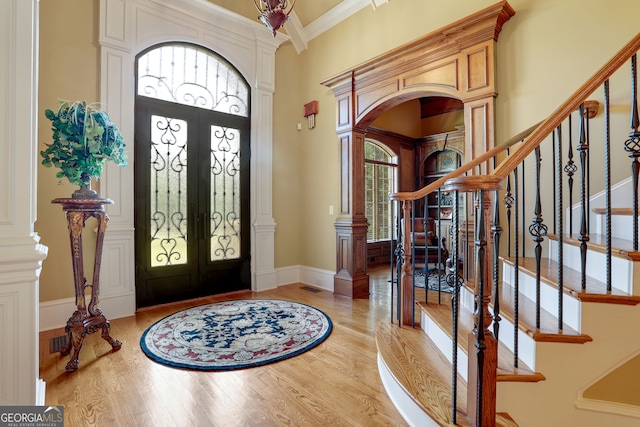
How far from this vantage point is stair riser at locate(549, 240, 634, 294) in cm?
158

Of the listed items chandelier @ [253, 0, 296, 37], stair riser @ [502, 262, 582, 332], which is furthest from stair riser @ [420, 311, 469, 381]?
chandelier @ [253, 0, 296, 37]

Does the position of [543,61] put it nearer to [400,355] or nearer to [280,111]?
[400,355]

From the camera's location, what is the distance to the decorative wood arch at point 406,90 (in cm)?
300

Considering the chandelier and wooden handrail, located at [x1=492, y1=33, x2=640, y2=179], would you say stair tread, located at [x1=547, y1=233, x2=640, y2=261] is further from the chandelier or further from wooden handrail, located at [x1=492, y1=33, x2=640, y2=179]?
the chandelier

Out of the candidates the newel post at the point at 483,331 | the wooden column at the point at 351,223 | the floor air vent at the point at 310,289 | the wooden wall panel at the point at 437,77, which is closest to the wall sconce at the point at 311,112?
the wooden column at the point at 351,223

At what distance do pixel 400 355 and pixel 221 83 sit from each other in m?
3.96

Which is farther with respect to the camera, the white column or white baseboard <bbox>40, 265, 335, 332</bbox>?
white baseboard <bbox>40, 265, 335, 332</bbox>

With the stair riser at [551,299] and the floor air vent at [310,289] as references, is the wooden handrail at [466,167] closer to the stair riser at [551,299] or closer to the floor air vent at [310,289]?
the stair riser at [551,299]

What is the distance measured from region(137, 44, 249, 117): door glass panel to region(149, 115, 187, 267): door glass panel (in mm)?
335

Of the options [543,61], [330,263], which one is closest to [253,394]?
[330,263]

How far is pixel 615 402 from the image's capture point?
1.73m

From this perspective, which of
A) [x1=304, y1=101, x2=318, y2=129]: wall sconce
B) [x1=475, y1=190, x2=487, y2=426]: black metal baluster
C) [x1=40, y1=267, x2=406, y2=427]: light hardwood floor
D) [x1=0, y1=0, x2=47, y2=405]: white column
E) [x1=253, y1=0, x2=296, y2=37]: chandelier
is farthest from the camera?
[x1=304, y1=101, x2=318, y2=129]: wall sconce

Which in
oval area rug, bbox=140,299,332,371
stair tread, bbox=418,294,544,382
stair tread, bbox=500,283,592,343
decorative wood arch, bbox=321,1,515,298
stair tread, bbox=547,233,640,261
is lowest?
oval area rug, bbox=140,299,332,371

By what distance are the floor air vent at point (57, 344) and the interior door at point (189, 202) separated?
36.0 inches
